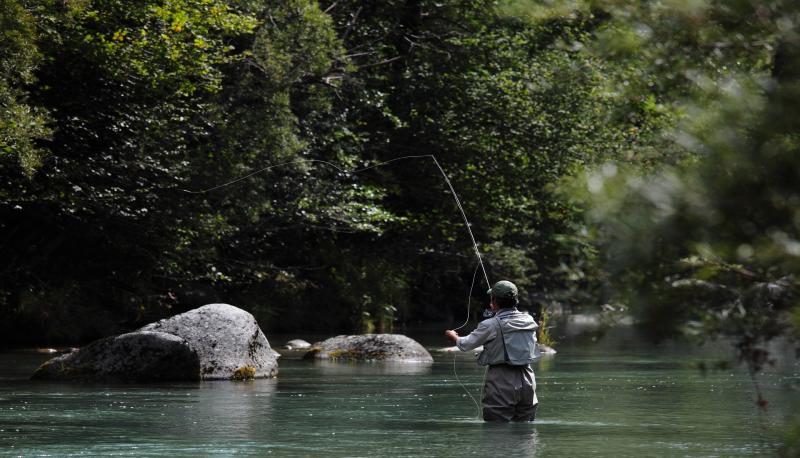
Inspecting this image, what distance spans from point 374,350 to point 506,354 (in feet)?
38.4

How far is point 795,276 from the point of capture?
608 centimetres

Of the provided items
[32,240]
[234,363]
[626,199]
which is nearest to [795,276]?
[626,199]

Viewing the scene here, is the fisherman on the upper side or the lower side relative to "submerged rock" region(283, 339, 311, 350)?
lower

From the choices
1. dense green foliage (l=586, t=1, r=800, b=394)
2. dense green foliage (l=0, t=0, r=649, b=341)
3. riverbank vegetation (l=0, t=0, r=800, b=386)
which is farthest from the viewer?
dense green foliage (l=0, t=0, r=649, b=341)

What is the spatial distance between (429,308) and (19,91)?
30.9 meters

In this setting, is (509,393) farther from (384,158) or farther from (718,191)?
(384,158)

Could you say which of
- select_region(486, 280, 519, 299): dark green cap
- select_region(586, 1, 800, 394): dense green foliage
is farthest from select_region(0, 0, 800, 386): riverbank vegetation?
select_region(486, 280, 519, 299): dark green cap

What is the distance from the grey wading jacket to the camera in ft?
41.2

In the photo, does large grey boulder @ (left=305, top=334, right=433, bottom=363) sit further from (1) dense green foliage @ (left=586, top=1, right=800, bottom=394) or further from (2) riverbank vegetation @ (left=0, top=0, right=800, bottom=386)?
(1) dense green foliage @ (left=586, top=1, right=800, bottom=394)

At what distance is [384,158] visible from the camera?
108ft

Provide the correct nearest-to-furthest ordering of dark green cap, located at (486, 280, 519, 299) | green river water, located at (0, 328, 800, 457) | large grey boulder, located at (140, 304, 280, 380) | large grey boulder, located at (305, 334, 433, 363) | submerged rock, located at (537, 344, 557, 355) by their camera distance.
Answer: green river water, located at (0, 328, 800, 457), dark green cap, located at (486, 280, 519, 299), large grey boulder, located at (140, 304, 280, 380), large grey boulder, located at (305, 334, 433, 363), submerged rock, located at (537, 344, 557, 355)

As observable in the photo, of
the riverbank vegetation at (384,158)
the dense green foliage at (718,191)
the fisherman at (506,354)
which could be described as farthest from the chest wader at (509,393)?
the dense green foliage at (718,191)

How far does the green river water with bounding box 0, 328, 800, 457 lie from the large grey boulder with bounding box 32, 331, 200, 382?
23.4 inches

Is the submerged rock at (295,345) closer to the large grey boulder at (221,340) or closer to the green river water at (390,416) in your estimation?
the green river water at (390,416)
